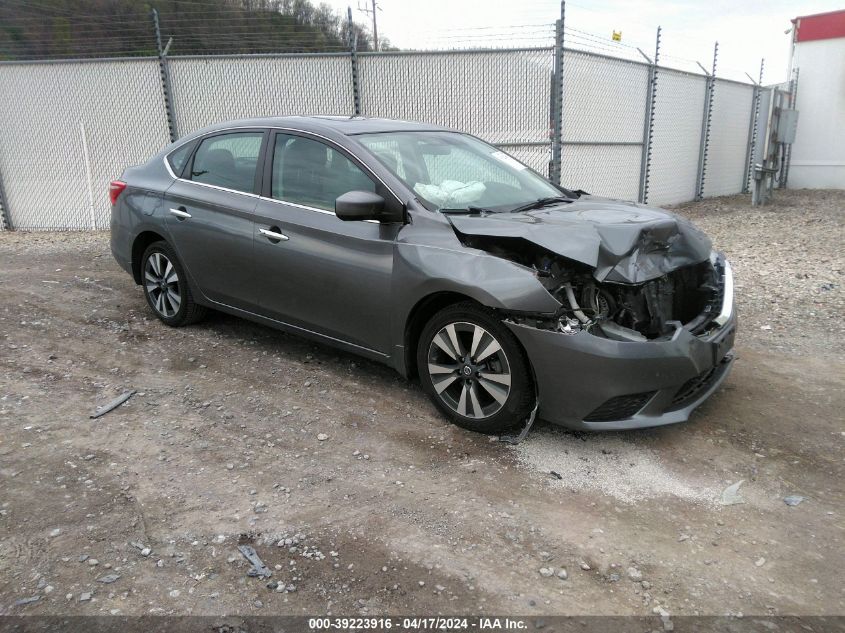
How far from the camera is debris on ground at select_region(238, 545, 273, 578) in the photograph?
2572 millimetres

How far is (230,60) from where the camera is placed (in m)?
9.62

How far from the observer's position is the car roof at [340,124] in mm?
4324

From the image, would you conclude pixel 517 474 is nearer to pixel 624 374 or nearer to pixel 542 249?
pixel 624 374

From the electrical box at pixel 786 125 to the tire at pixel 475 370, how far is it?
13.1 metres

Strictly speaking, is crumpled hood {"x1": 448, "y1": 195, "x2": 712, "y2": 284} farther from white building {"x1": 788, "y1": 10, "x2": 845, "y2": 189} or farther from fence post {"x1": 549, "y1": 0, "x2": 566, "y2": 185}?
white building {"x1": 788, "y1": 10, "x2": 845, "y2": 189}

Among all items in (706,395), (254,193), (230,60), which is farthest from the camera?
(230,60)

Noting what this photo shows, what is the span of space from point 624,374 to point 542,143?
24.0 feet

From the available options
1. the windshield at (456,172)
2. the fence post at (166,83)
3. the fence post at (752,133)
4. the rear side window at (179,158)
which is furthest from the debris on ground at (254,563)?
the fence post at (752,133)

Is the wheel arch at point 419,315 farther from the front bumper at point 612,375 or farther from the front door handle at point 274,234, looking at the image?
the front door handle at point 274,234

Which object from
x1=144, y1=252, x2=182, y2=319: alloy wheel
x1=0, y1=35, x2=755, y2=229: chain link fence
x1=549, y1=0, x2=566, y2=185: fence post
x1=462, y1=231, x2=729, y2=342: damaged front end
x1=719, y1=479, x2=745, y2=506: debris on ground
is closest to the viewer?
x1=719, y1=479, x2=745, y2=506: debris on ground

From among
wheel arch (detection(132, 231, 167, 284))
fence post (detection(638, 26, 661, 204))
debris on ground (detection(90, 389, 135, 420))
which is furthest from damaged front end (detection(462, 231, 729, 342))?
fence post (detection(638, 26, 661, 204))

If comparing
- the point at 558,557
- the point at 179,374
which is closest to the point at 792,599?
the point at 558,557

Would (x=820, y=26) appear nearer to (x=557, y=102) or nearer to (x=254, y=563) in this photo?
(x=557, y=102)

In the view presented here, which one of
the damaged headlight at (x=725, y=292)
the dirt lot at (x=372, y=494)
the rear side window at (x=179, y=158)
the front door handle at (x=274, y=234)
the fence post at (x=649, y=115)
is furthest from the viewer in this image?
the fence post at (x=649, y=115)
